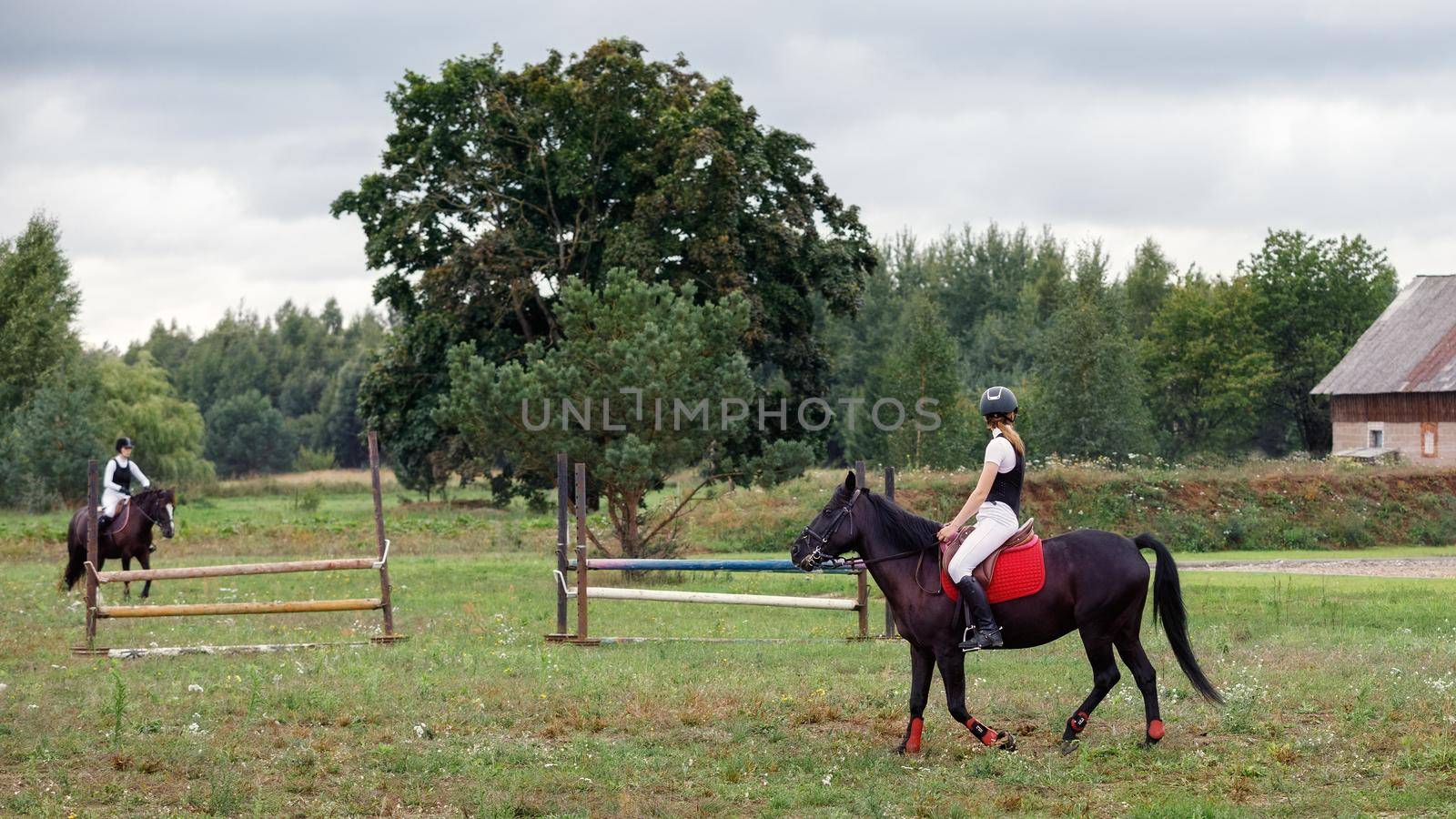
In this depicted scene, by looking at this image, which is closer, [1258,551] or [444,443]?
[1258,551]

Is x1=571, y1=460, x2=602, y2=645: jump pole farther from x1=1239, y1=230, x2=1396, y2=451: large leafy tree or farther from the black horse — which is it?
x1=1239, y1=230, x2=1396, y2=451: large leafy tree

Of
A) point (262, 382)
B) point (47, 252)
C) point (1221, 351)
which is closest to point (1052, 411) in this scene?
point (1221, 351)

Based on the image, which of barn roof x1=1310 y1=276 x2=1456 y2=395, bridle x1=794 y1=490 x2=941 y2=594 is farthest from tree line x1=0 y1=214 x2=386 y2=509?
barn roof x1=1310 y1=276 x2=1456 y2=395

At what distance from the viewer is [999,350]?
272 feet

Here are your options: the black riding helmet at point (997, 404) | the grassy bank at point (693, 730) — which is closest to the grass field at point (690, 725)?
the grassy bank at point (693, 730)

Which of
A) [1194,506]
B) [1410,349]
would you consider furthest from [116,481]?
[1410,349]

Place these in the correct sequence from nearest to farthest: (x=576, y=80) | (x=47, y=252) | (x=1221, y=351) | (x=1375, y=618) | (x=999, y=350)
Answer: (x=1375, y=618)
(x=576, y=80)
(x=47, y=252)
(x=1221, y=351)
(x=999, y=350)

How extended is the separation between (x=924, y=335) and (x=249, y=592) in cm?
3886

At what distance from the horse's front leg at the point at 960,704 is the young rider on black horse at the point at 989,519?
0.47 ft

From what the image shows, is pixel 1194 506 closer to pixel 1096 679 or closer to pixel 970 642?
pixel 1096 679

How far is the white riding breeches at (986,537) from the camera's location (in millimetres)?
9625

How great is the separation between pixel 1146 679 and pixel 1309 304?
212 ft

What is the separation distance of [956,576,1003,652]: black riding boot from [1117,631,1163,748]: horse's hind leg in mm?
985

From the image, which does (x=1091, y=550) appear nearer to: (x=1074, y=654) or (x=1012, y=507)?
(x=1012, y=507)
